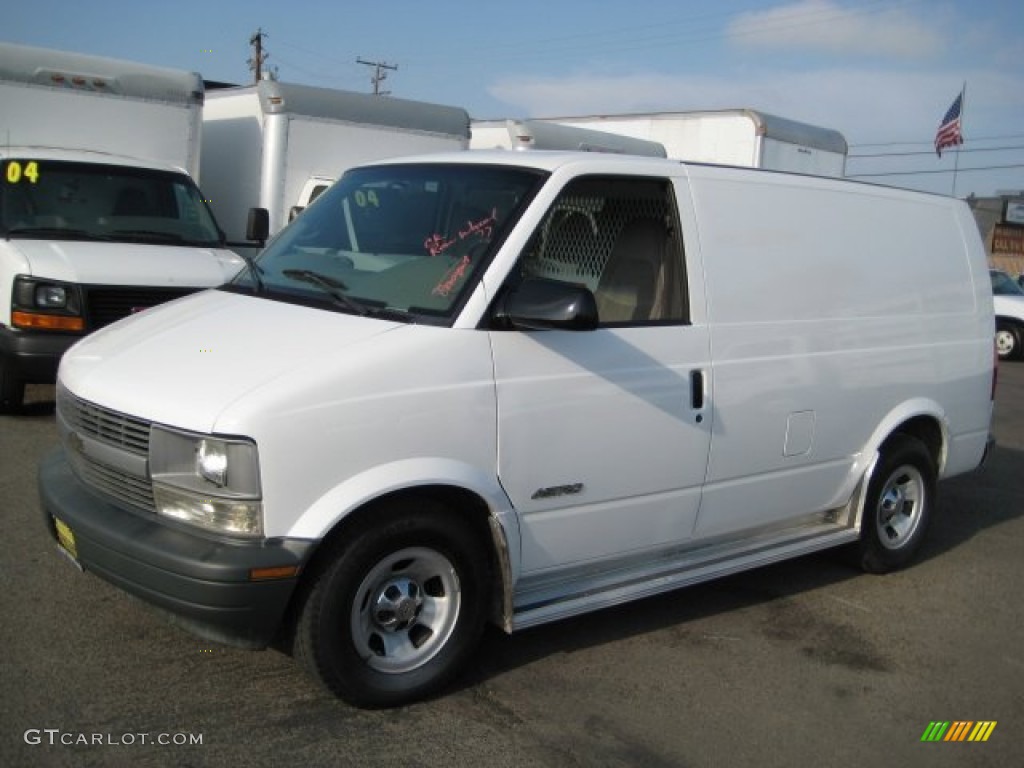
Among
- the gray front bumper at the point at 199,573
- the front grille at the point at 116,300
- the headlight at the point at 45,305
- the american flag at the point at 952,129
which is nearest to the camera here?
the gray front bumper at the point at 199,573

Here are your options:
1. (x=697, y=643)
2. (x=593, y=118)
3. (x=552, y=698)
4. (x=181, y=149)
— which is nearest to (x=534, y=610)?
(x=552, y=698)

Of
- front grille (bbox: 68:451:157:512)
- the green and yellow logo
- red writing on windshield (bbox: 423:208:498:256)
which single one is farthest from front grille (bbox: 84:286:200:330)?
the green and yellow logo

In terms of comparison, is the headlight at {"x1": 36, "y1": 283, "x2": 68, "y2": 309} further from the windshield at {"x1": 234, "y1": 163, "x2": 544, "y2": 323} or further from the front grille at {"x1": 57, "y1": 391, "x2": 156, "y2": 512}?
the front grille at {"x1": 57, "y1": 391, "x2": 156, "y2": 512}

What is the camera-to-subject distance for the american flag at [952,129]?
993 inches

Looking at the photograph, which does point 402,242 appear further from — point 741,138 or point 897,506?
point 741,138

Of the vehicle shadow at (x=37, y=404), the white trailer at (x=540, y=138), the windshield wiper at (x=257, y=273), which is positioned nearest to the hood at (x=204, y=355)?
the windshield wiper at (x=257, y=273)

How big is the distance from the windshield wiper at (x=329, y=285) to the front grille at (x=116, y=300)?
331 cm

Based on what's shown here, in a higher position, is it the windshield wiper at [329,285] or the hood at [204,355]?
the windshield wiper at [329,285]

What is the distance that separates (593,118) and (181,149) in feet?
26.8

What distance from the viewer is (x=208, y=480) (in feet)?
11.1

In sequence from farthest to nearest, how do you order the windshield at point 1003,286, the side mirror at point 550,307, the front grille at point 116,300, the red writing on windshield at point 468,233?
1. the windshield at point 1003,286
2. the front grille at point 116,300
3. the red writing on windshield at point 468,233
4. the side mirror at point 550,307

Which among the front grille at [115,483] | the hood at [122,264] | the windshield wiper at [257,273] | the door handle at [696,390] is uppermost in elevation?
the windshield wiper at [257,273]

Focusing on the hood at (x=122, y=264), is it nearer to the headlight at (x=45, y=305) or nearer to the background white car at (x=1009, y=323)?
the headlight at (x=45, y=305)

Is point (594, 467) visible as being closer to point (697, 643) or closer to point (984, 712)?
point (697, 643)
